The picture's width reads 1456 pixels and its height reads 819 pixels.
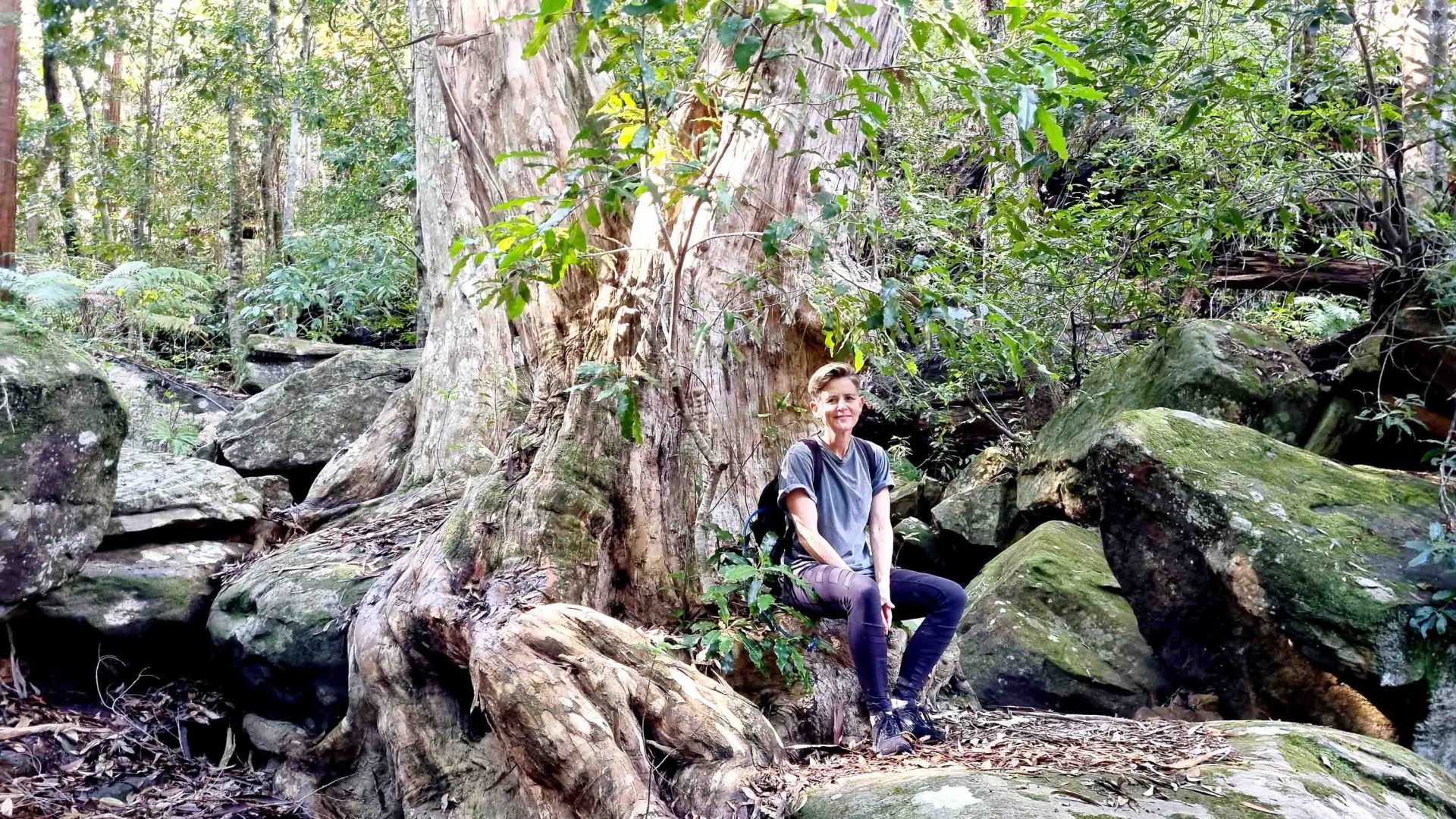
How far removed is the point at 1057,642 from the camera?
270 inches

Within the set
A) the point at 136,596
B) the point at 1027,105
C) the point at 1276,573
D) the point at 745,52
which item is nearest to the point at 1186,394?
the point at 1276,573

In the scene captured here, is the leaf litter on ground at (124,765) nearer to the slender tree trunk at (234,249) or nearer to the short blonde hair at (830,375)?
the short blonde hair at (830,375)

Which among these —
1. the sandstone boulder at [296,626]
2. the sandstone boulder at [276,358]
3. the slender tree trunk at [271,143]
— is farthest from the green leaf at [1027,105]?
the sandstone boulder at [276,358]

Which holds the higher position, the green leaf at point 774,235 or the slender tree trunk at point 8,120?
the slender tree trunk at point 8,120

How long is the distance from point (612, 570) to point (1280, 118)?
554 cm

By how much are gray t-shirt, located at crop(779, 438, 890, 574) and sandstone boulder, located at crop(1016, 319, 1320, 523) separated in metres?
3.89

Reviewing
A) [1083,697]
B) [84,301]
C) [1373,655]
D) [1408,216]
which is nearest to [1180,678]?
[1083,697]

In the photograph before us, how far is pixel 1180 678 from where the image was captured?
6.24m

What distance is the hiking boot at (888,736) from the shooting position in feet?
13.3

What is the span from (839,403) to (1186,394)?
180 inches

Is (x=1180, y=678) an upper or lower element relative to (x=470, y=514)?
lower

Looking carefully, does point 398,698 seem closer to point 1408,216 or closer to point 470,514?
point 470,514

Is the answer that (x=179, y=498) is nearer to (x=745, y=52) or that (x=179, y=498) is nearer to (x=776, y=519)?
(x=776, y=519)

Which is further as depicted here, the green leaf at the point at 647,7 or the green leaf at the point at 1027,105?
the green leaf at the point at 1027,105
